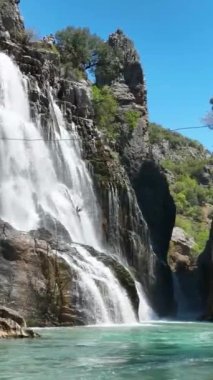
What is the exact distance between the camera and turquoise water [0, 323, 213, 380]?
12945 mm

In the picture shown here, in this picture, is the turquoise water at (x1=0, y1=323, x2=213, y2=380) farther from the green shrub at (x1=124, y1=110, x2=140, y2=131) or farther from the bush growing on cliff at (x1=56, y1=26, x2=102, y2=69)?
the bush growing on cliff at (x1=56, y1=26, x2=102, y2=69)

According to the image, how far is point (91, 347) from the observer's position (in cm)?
1778

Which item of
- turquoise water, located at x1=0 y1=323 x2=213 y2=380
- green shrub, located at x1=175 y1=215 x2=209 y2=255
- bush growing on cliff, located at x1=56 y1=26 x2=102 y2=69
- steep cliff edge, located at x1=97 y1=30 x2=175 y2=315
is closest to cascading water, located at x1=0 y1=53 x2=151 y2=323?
turquoise water, located at x1=0 y1=323 x2=213 y2=380

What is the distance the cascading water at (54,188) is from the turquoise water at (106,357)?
6374 mm

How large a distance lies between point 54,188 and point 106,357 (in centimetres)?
2386

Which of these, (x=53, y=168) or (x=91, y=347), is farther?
(x=53, y=168)

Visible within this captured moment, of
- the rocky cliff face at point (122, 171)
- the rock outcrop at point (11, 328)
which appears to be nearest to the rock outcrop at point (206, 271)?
the rocky cliff face at point (122, 171)

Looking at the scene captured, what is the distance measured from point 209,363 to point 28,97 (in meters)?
30.5

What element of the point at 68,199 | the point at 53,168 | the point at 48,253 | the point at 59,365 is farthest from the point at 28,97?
the point at 59,365

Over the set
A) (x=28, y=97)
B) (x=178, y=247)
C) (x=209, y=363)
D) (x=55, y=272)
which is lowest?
(x=209, y=363)

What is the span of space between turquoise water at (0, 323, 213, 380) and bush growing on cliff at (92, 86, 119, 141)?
32.7 m

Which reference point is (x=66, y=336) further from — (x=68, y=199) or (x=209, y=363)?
(x=68, y=199)

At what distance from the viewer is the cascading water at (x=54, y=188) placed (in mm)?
28422

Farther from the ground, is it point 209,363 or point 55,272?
point 55,272
